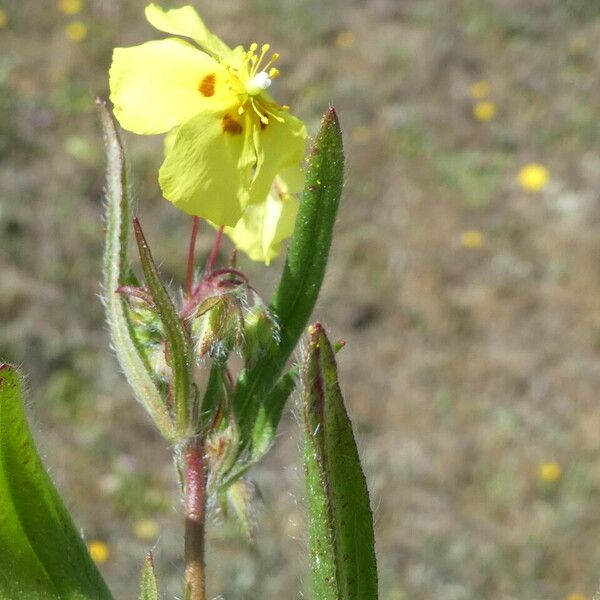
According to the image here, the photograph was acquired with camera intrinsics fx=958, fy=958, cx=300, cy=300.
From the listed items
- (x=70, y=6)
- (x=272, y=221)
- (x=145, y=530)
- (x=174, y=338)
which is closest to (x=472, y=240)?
(x=145, y=530)

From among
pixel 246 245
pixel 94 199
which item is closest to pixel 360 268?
pixel 94 199

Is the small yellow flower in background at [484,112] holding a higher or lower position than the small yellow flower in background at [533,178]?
higher

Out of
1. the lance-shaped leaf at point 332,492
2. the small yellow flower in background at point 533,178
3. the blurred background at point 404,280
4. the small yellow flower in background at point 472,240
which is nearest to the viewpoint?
the lance-shaped leaf at point 332,492

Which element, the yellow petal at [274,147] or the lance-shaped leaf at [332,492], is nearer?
the lance-shaped leaf at [332,492]

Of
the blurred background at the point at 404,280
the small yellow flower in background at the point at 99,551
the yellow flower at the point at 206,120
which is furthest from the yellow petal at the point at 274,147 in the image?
the small yellow flower in background at the point at 99,551

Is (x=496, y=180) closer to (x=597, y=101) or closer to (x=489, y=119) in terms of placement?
(x=489, y=119)

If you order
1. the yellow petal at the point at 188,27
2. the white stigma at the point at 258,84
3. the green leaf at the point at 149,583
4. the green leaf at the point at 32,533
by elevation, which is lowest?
the green leaf at the point at 149,583

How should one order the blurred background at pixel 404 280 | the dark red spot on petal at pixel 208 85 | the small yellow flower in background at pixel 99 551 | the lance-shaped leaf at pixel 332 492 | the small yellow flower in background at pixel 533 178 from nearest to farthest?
the lance-shaped leaf at pixel 332 492 → the dark red spot on petal at pixel 208 85 → the small yellow flower in background at pixel 99 551 → the blurred background at pixel 404 280 → the small yellow flower in background at pixel 533 178

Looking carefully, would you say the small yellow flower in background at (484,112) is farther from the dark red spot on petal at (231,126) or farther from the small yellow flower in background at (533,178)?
the dark red spot on petal at (231,126)

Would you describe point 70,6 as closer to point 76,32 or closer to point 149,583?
point 76,32
